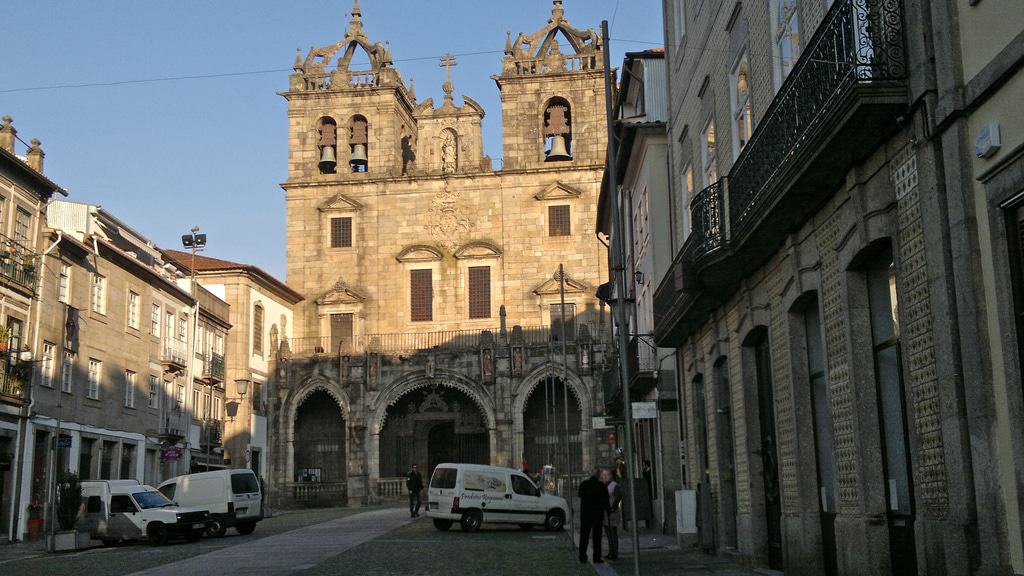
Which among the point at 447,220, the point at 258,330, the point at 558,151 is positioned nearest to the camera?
the point at 258,330

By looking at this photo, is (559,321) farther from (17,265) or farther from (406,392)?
(17,265)

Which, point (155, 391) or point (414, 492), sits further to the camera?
point (155, 391)

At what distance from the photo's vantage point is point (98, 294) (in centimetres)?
3694

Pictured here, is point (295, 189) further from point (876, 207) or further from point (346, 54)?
point (876, 207)

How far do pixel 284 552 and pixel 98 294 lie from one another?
60.1ft

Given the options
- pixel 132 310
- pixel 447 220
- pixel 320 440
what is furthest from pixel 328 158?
pixel 132 310

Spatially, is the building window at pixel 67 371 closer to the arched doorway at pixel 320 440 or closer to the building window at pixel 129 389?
the building window at pixel 129 389

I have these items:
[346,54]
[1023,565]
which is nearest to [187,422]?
[346,54]

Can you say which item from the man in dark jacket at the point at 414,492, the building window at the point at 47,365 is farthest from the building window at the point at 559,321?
the building window at the point at 47,365

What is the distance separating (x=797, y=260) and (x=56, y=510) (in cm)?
2135

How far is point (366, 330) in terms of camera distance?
54.3 m

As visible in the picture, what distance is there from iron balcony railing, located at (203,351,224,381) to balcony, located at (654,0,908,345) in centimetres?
3316

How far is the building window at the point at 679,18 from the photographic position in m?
21.7

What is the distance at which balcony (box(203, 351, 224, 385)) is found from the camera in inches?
1850
